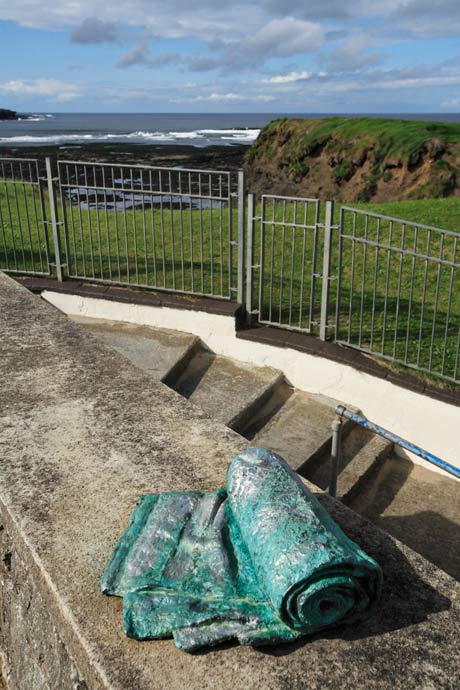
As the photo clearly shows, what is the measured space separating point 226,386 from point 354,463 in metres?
1.43

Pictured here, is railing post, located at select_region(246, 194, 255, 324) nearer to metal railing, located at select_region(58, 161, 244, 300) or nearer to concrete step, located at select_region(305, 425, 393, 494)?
metal railing, located at select_region(58, 161, 244, 300)

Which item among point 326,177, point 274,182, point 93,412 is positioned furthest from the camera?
point 274,182

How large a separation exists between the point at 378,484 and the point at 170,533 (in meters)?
3.22

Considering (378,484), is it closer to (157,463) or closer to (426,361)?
(426,361)

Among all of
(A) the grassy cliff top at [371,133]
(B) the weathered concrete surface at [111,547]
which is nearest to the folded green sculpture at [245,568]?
(B) the weathered concrete surface at [111,547]

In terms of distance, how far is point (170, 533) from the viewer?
8.38 feet

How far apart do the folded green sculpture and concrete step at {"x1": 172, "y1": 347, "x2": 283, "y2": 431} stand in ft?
9.21

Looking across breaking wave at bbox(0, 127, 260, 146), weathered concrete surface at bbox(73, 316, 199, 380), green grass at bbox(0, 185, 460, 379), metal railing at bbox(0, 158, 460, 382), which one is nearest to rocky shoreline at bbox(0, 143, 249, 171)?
breaking wave at bbox(0, 127, 260, 146)

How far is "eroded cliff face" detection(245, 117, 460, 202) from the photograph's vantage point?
24.4 metres

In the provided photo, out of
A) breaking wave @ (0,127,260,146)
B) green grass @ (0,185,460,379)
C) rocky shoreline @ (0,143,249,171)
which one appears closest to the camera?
green grass @ (0,185,460,379)

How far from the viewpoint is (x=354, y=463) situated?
5348 mm

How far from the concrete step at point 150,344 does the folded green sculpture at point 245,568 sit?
3352 millimetres

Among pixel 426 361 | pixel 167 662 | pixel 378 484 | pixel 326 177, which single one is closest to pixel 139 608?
pixel 167 662

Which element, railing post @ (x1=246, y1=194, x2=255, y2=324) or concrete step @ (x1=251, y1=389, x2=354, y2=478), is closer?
concrete step @ (x1=251, y1=389, x2=354, y2=478)
